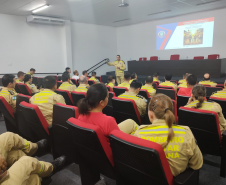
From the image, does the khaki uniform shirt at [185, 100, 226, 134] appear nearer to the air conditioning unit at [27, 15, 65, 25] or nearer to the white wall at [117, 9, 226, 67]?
→ the air conditioning unit at [27, 15, 65, 25]

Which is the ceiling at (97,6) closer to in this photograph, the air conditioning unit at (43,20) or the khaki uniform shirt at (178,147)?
the air conditioning unit at (43,20)

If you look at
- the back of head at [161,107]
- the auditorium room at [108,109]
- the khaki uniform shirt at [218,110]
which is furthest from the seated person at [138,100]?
Result: the back of head at [161,107]

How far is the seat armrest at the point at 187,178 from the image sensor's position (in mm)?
1057

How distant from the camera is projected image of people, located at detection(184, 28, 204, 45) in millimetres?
8848

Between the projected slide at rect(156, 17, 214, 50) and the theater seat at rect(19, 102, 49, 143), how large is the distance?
9.05 metres

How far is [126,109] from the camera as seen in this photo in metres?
2.51

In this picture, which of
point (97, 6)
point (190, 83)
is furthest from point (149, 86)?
point (97, 6)

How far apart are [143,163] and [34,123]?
1.57 meters

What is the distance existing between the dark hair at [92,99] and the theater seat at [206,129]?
88cm

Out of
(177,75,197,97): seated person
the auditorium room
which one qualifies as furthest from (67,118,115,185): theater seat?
(177,75,197,97): seated person

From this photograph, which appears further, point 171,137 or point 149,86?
point 149,86

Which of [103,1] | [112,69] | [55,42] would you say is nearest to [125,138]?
[103,1]

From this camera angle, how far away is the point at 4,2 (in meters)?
5.85

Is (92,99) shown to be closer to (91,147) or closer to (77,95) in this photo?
(91,147)
